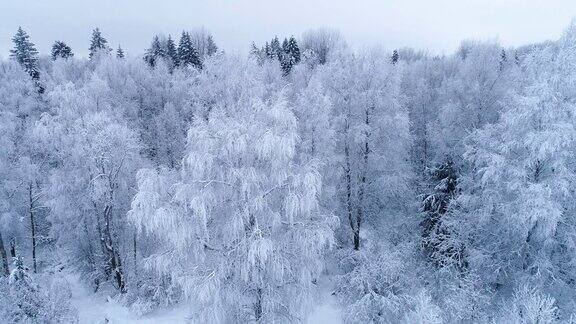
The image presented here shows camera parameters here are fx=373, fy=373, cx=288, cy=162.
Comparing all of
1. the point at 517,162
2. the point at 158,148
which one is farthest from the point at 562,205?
the point at 158,148

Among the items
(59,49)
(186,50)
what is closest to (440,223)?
(186,50)

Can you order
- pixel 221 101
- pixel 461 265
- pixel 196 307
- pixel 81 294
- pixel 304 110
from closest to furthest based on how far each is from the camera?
pixel 196 307 → pixel 461 265 → pixel 304 110 → pixel 81 294 → pixel 221 101

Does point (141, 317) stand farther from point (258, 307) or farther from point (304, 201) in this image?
point (304, 201)

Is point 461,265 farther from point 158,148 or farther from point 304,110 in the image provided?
point 158,148

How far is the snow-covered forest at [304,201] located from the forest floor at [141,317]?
0.15m

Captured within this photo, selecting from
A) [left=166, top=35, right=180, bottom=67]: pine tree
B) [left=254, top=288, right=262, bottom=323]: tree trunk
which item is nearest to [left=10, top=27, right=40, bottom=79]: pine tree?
[left=166, top=35, right=180, bottom=67]: pine tree

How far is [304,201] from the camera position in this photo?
1037cm

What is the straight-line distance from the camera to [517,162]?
538 inches

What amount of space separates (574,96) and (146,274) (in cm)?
1924

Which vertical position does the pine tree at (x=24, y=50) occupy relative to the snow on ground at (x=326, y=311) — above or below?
above

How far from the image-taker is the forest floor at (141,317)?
16.1 metres

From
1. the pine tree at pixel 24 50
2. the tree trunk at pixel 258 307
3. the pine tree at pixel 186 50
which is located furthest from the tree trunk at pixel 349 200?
the pine tree at pixel 24 50

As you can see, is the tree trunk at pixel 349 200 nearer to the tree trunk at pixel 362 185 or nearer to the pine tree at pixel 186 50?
the tree trunk at pixel 362 185

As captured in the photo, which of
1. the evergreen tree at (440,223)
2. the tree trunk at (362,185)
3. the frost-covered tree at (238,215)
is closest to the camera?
the frost-covered tree at (238,215)
